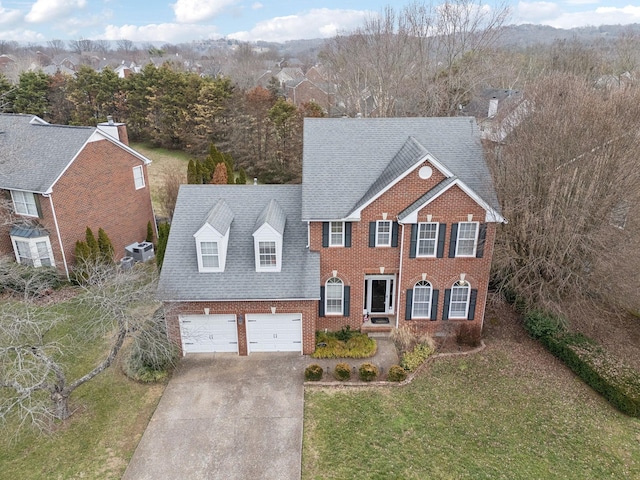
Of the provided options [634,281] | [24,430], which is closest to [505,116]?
[634,281]

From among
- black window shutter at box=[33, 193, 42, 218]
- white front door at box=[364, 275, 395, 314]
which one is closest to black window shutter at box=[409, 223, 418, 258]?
white front door at box=[364, 275, 395, 314]

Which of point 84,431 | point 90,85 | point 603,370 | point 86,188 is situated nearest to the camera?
point 84,431

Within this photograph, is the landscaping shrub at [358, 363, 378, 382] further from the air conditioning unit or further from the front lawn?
the air conditioning unit

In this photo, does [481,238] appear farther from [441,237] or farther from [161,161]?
[161,161]

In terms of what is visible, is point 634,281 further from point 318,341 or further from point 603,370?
point 318,341

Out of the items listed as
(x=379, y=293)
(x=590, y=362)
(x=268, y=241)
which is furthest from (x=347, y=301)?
(x=590, y=362)

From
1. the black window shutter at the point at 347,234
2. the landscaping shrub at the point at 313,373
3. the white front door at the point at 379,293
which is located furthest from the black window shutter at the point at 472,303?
the landscaping shrub at the point at 313,373
